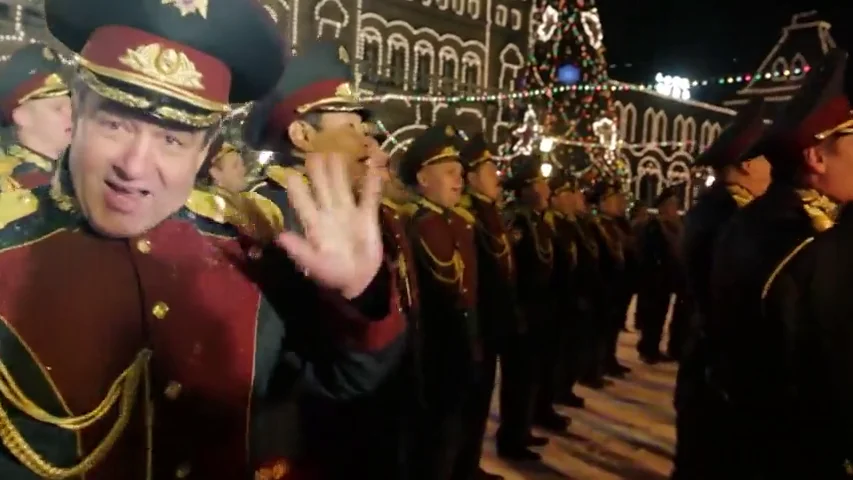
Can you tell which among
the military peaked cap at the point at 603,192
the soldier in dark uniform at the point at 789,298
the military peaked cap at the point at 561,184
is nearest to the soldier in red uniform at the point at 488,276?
the soldier in dark uniform at the point at 789,298

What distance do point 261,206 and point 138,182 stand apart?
1.36 feet

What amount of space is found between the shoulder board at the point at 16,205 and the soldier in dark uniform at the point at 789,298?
2.12m

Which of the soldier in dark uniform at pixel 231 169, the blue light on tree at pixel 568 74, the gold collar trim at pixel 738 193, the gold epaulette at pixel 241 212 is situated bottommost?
the gold collar trim at pixel 738 193

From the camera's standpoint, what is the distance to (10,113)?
10.5ft

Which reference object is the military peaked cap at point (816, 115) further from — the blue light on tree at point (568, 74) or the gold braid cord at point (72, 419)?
the blue light on tree at point (568, 74)

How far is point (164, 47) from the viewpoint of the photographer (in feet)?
4.67

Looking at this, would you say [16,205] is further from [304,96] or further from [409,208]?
[409,208]

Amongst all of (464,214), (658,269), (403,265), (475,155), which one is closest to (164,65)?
(403,265)

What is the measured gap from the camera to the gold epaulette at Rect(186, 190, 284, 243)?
5.43 ft

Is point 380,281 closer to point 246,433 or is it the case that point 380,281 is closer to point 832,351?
point 246,433

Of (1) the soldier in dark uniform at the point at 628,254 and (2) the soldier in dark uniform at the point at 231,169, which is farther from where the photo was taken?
(1) the soldier in dark uniform at the point at 628,254

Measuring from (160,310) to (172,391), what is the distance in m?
0.15

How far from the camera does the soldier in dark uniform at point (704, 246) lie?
3.93 m

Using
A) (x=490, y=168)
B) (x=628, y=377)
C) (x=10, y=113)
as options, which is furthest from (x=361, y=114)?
(x=628, y=377)
